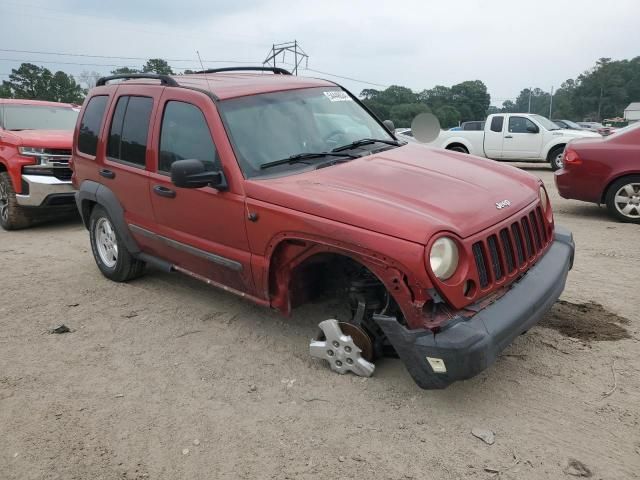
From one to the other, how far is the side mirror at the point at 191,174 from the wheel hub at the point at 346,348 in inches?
46.7

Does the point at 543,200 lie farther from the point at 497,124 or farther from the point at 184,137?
the point at 497,124

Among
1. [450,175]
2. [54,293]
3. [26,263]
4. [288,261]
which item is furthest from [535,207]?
[26,263]

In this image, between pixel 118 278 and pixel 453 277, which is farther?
pixel 118 278

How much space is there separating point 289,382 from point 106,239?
298 cm

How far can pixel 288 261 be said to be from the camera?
137 inches

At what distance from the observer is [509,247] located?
321cm

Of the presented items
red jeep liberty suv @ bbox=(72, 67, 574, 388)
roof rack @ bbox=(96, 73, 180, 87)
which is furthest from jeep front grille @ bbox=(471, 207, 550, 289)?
roof rack @ bbox=(96, 73, 180, 87)

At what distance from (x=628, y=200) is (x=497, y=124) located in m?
8.69

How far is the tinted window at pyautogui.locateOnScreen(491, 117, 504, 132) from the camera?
1544cm

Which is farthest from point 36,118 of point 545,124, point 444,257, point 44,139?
point 545,124

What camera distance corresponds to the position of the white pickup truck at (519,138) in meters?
14.5

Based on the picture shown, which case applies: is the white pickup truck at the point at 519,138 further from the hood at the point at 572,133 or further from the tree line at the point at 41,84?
the tree line at the point at 41,84

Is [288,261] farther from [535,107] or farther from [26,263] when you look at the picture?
[535,107]

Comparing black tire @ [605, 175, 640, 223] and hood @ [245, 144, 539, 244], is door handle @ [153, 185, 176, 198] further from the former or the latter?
black tire @ [605, 175, 640, 223]
